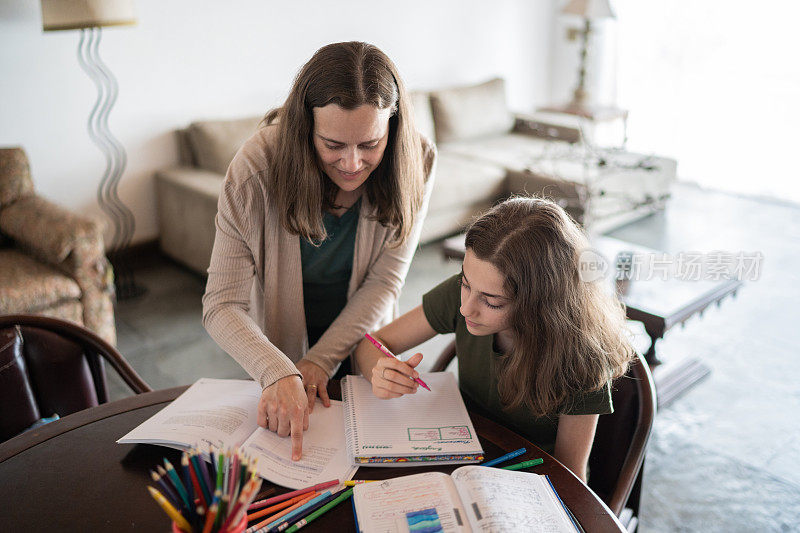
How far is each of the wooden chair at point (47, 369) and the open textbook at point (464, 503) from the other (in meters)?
0.69

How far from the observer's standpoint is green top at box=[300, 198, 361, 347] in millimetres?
1371

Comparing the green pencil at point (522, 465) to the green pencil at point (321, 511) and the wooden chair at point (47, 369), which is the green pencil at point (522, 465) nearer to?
the green pencil at point (321, 511)

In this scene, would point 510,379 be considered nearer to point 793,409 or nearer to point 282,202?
point 282,202

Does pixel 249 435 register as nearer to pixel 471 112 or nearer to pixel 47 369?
pixel 47 369

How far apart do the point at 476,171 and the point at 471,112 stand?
0.71 metres

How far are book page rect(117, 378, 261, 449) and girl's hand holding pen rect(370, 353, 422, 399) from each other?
0.22 metres

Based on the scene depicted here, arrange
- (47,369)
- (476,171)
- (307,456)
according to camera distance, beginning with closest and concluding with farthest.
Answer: (307,456), (47,369), (476,171)

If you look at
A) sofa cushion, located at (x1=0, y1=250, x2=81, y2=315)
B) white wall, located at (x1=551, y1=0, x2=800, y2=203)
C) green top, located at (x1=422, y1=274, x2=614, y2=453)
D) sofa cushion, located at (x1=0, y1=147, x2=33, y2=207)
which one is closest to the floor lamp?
sofa cushion, located at (x1=0, y1=147, x2=33, y2=207)

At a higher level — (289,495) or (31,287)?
(289,495)

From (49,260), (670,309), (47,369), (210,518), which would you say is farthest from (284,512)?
(49,260)

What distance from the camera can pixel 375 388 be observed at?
115cm

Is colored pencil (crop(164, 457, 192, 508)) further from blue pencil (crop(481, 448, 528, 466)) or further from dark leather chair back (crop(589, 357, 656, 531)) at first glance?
dark leather chair back (crop(589, 357, 656, 531))

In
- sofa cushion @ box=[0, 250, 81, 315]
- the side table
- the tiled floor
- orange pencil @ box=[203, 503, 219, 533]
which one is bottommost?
the tiled floor

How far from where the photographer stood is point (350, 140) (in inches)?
45.9
